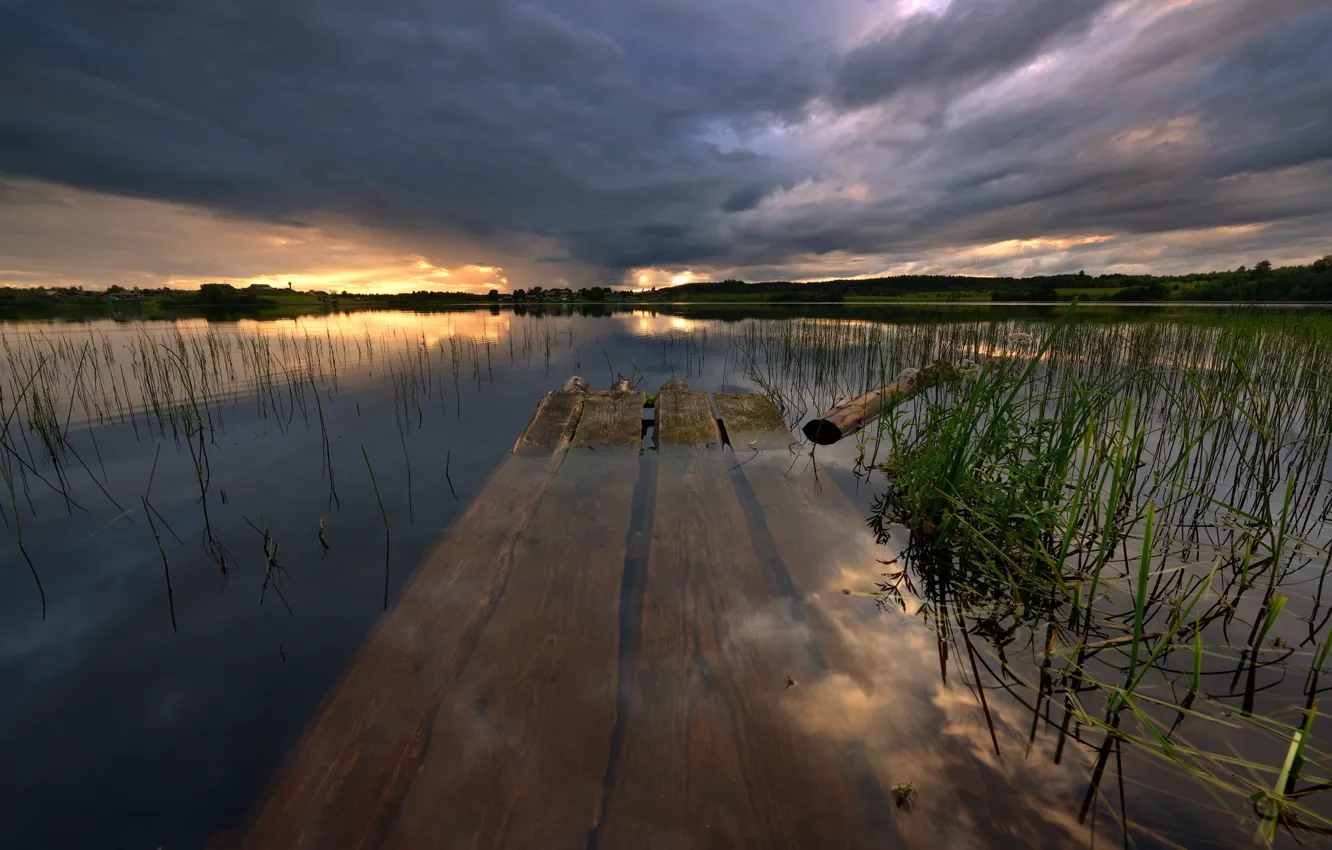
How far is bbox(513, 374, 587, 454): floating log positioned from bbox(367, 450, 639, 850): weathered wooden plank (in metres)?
2.38

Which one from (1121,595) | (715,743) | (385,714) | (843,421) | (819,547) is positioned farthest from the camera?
(843,421)

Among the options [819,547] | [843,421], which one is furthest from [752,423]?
[819,547]

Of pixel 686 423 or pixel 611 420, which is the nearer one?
pixel 686 423

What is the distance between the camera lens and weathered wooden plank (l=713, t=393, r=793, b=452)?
5668 mm

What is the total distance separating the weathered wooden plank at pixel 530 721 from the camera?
1543 mm

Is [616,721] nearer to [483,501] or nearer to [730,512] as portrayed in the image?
[730,512]

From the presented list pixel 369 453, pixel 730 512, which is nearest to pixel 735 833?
pixel 730 512

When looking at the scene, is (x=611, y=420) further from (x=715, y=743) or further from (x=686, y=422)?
(x=715, y=743)

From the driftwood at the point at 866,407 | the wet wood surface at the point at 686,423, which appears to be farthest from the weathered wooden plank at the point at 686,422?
the driftwood at the point at 866,407

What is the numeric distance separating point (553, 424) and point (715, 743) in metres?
4.85

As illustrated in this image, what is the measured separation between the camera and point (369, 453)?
583cm

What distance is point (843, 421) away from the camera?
6.04m

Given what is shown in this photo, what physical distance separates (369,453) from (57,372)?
11.1m

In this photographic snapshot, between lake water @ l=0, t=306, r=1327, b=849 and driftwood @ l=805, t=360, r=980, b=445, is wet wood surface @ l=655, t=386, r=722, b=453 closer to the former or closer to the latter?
lake water @ l=0, t=306, r=1327, b=849
